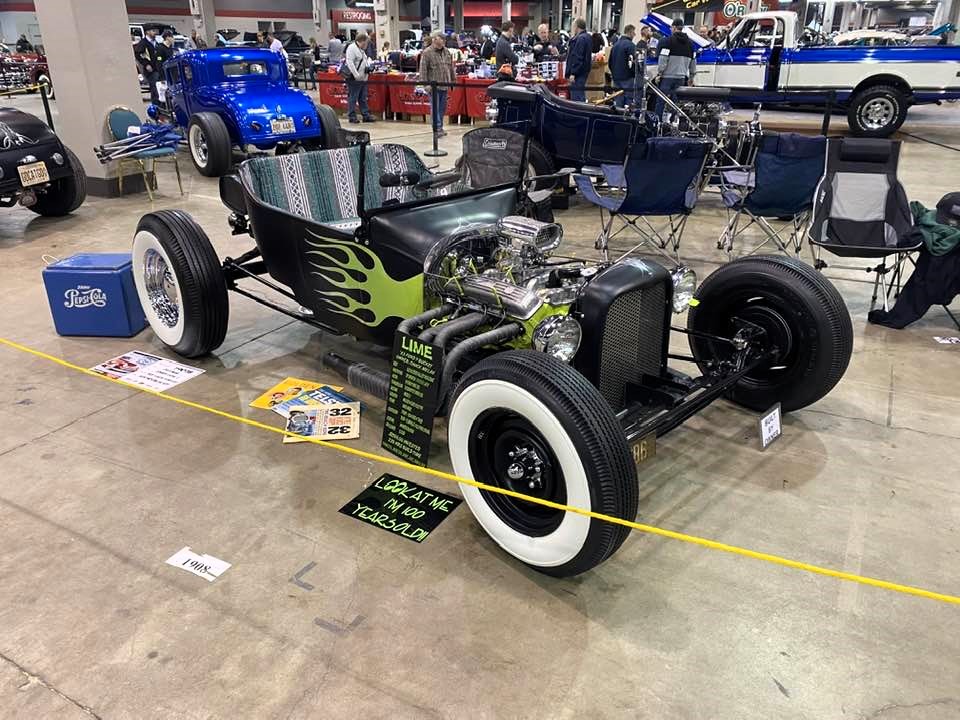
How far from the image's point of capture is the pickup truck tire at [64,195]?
7.59 metres

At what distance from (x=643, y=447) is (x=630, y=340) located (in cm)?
53

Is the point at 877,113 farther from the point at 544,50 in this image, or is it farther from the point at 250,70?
the point at 250,70

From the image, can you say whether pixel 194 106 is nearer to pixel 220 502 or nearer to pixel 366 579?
pixel 220 502

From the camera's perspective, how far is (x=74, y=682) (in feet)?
7.29

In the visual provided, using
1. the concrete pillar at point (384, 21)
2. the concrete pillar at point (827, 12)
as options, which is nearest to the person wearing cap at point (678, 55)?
the concrete pillar at point (827, 12)

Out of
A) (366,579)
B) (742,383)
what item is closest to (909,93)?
(742,383)

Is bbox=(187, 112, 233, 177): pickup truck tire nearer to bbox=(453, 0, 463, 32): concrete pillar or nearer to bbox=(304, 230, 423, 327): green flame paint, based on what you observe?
bbox=(304, 230, 423, 327): green flame paint

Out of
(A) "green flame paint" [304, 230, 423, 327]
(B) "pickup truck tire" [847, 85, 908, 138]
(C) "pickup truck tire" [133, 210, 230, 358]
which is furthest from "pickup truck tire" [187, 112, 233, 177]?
(B) "pickup truck tire" [847, 85, 908, 138]

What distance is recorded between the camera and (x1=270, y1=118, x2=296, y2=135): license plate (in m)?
9.56

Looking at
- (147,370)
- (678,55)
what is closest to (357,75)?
(678,55)

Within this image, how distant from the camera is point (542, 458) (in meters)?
2.52

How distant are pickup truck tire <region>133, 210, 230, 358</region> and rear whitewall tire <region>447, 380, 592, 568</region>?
6.98 ft

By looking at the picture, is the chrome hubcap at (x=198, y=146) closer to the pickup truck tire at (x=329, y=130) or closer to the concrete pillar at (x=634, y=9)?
the pickup truck tire at (x=329, y=130)

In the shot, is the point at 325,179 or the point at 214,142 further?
the point at 214,142
